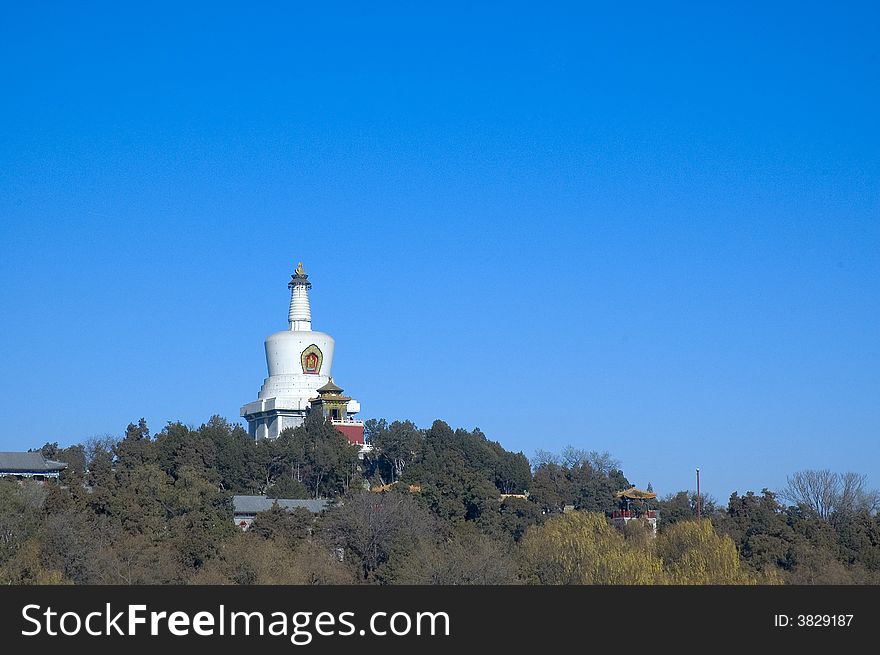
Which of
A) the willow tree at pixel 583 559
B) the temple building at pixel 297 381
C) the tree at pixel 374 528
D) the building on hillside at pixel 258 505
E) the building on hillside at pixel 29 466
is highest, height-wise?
the temple building at pixel 297 381

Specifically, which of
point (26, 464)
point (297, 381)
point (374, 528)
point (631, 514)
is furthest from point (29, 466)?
point (631, 514)

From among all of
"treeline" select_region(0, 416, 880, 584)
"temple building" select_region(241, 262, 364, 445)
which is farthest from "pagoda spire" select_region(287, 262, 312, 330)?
"treeline" select_region(0, 416, 880, 584)

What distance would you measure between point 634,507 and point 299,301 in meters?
21.7

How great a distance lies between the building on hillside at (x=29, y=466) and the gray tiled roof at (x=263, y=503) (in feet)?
27.9

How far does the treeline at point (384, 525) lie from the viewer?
140 feet

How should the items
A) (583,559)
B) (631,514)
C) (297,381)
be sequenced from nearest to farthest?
(583,559) < (631,514) < (297,381)

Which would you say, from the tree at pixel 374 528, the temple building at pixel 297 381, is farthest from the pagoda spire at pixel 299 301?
the tree at pixel 374 528

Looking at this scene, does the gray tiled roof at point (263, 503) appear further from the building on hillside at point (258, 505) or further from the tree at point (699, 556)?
the tree at point (699, 556)

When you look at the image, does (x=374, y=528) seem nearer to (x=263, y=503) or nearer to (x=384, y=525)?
(x=384, y=525)

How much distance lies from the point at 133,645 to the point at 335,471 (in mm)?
38563

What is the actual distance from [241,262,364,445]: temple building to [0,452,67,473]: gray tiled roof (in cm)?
1248

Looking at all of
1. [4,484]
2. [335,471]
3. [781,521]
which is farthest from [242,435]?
[781,521]

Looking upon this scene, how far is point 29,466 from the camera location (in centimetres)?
6253

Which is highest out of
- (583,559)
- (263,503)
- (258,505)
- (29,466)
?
(29,466)
